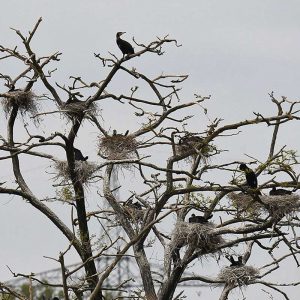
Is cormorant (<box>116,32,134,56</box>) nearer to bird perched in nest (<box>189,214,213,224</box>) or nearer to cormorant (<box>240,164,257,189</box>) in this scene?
cormorant (<box>240,164,257,189</box>)

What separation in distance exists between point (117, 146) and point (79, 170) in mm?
763

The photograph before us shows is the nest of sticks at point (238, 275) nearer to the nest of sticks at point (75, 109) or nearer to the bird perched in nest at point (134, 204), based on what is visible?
the bird perched in nest at point (134, 204)

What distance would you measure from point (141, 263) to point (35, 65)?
3.98m

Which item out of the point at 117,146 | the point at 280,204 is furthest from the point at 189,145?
the point at 280,204

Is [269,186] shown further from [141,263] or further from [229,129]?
[141,263]

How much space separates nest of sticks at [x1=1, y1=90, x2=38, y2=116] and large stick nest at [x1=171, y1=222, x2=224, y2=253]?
A: 3206 millimetres

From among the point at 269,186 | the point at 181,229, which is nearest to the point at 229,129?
the point at 269,186

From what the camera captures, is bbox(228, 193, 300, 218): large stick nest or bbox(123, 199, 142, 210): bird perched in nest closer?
bbox(228, 193, 300, 218): large stick nest

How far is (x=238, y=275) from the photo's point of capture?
826 inches

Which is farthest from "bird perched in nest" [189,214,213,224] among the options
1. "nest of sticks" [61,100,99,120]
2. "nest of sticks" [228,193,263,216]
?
"nest of sticks" [61,100,99,120]

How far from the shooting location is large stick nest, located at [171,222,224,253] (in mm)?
19812

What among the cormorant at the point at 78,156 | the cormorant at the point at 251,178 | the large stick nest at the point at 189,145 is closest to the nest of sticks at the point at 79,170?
the cormorant at the point at 78,156

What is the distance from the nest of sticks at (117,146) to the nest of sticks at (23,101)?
4.63 feet

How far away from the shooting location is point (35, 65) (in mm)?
19625
